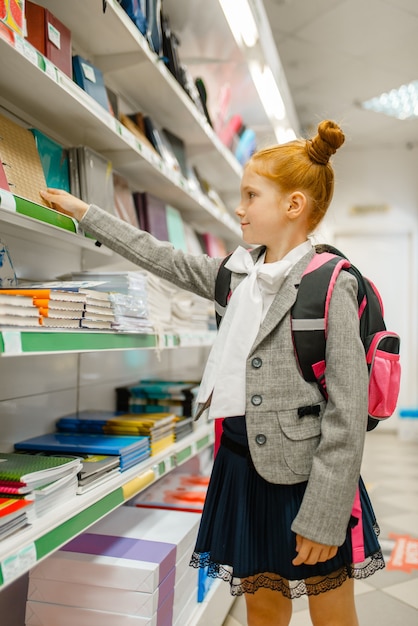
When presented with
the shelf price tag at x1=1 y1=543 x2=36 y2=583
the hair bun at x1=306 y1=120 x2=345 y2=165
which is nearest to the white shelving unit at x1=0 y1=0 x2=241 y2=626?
the shelf price tag at x1=1 y1=543 x2=36 y2=583

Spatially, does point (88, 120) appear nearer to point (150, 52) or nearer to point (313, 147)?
point (150, 52)

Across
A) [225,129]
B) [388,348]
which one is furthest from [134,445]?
[225,129]

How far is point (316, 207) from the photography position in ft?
4.56

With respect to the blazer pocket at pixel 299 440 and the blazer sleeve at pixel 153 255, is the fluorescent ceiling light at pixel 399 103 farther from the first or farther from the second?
the blazer pocket at pixel 299 440

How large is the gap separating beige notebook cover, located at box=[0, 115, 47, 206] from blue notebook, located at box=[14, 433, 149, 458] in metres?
0.72

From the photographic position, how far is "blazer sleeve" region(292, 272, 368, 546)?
1113 millimetres

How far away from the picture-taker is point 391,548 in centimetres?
289

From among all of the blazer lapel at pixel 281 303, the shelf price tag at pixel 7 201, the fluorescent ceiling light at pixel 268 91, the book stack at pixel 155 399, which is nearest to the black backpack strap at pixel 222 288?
the blazer lapel at pixel 281 303

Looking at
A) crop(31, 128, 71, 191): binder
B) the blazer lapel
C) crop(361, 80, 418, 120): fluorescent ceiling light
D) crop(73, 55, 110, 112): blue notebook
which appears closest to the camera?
the blazer lapel

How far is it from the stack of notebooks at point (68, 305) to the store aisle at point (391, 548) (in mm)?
1401

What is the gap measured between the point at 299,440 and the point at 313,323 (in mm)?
260

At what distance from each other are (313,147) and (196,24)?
1.69 m

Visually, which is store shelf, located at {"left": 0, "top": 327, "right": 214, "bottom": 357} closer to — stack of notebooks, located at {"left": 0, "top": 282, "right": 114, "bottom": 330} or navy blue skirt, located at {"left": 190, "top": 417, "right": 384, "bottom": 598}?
stack of notebooks, located at {"left": 0, "top": 282, "right": 114, "bottom": 330}

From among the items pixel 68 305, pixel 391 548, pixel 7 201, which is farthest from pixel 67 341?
pixel 391 548
